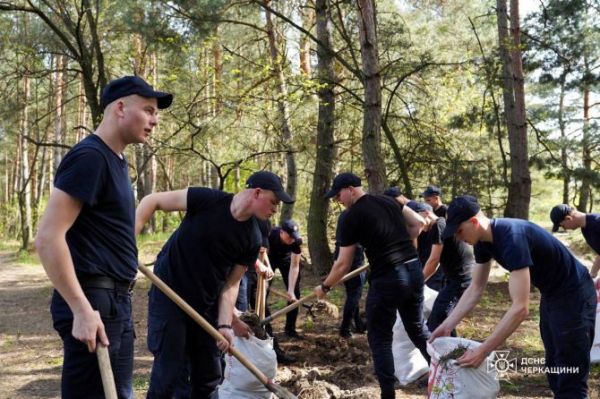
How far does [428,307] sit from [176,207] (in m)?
3.21

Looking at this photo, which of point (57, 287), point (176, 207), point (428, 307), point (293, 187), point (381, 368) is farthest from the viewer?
point (293, 187)

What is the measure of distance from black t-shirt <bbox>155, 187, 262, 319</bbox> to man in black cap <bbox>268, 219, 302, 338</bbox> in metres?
2.98

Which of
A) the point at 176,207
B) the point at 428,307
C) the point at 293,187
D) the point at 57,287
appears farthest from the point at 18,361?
the point at 293,187

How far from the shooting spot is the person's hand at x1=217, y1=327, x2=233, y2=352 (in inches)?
143

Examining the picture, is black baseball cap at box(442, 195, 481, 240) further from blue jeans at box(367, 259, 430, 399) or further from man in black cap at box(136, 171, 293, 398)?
blue jeans at box(367, 259, 430, 399)

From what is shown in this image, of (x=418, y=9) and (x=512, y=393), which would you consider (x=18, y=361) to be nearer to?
(x=512, y=393)

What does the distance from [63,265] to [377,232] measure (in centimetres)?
278

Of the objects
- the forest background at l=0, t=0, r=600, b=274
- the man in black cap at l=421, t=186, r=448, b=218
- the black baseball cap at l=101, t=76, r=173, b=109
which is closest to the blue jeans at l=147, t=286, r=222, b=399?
the black baseball cap at l=101, t=76, r=173, b=109

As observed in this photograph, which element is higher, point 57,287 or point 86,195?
point 86,195

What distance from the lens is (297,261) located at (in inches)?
262

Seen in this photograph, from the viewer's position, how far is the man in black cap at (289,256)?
22.1ft

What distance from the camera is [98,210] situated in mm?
2467

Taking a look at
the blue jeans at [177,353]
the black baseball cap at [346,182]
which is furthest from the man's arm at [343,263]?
the blue jeans at [177,353]

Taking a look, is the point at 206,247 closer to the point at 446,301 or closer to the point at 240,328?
the point at 240,328
